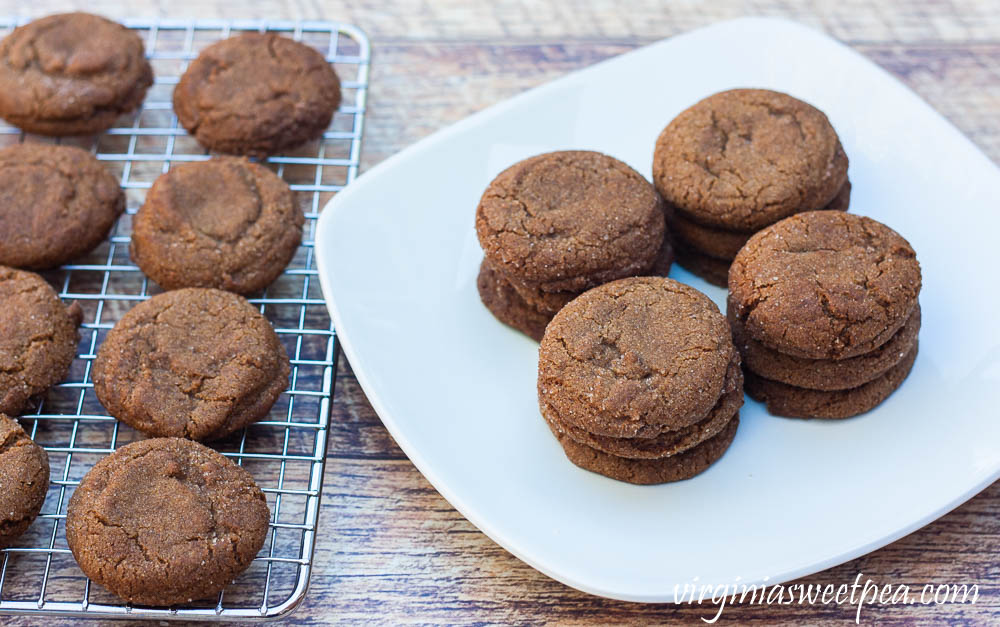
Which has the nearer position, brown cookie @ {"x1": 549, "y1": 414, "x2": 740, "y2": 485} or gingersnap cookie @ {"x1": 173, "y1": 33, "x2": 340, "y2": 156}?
brown cookie @ {"x1": 549, "y1": 414, "x2": 740, "y2": 485}

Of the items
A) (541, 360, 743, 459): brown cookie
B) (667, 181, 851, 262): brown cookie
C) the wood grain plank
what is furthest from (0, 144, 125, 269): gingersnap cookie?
(667, 181, 851, 262): brown cookie

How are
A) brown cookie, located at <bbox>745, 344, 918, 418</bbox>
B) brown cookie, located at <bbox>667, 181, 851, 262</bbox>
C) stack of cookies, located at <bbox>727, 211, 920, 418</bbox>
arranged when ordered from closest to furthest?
1. stack of cookies, located at <bbox>727, 211, 920, 418</bbox>
2. brown cookie, located at <bbox>745, 344, 918, 418</bbox>
3. brown cookie, located at <bbox>667, 181, 851, 262</bbox>

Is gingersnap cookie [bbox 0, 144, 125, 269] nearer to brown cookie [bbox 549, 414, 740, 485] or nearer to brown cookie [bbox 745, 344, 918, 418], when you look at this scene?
brown cookie [bbox 549, 414, 740, 485]

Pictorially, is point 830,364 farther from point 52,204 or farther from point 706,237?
point 52,204

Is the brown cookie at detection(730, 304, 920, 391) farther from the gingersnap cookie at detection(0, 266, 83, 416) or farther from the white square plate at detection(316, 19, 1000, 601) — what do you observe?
the gingersnap cookie at detection(0, 266, 83, 416)

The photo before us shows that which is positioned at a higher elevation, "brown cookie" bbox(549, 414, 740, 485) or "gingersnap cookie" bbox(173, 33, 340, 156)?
"gingersnap cookie" bbox(173, 33, 340, 156)

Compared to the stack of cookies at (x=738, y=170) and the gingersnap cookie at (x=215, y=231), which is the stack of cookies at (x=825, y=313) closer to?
the stack of cookies at (x=738, y=170)

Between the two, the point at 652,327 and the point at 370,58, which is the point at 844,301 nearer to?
the point at 652,327

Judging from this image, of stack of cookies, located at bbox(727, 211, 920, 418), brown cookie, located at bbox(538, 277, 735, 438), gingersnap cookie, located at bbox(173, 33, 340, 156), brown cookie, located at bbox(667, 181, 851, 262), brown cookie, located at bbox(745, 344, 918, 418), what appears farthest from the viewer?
gingersnap cookie, located at bbox(173, 33, 340, 156)

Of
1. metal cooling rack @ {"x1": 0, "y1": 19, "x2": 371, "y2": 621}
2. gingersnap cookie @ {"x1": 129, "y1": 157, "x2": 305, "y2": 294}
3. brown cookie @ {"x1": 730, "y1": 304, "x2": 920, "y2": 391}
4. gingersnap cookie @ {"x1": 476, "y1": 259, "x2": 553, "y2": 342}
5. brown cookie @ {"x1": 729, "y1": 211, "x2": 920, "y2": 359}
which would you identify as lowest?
metal cooling rack @ {"x1": 0, "y1": 19, "x2": 371, "y2": 621}
